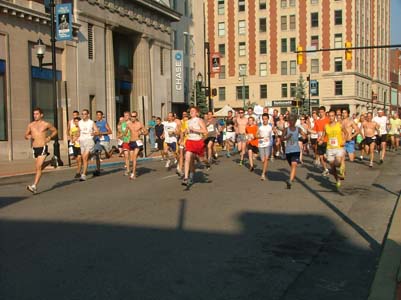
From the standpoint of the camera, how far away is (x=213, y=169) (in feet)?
57.7

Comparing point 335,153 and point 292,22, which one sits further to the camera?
point 292,22

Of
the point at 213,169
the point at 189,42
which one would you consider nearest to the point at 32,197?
the point at 213,169

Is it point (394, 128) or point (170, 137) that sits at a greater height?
point (394, 128)

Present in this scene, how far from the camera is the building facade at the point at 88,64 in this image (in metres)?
23.8

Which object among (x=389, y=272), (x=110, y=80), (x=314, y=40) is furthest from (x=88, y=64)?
(x=314, y=40)

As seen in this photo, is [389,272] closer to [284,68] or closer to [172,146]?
[172,146]

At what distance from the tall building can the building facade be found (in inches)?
1590

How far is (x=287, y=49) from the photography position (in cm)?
8125

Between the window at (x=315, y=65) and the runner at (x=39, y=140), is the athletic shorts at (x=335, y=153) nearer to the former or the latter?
the runner at (x=39, y=140)

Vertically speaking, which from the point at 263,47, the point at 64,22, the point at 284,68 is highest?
the point at 263,47

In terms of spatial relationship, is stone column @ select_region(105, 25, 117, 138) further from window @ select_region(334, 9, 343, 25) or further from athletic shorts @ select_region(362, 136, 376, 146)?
window @ select_region(334, 9, 343, 25)

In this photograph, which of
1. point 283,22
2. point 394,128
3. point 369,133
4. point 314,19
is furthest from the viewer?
point 283,22

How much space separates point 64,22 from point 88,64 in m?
7.23

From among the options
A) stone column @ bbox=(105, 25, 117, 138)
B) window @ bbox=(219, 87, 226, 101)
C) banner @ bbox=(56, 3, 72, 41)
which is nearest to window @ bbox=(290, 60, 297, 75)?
window @ bbox=(219, 87, 226, 101)
